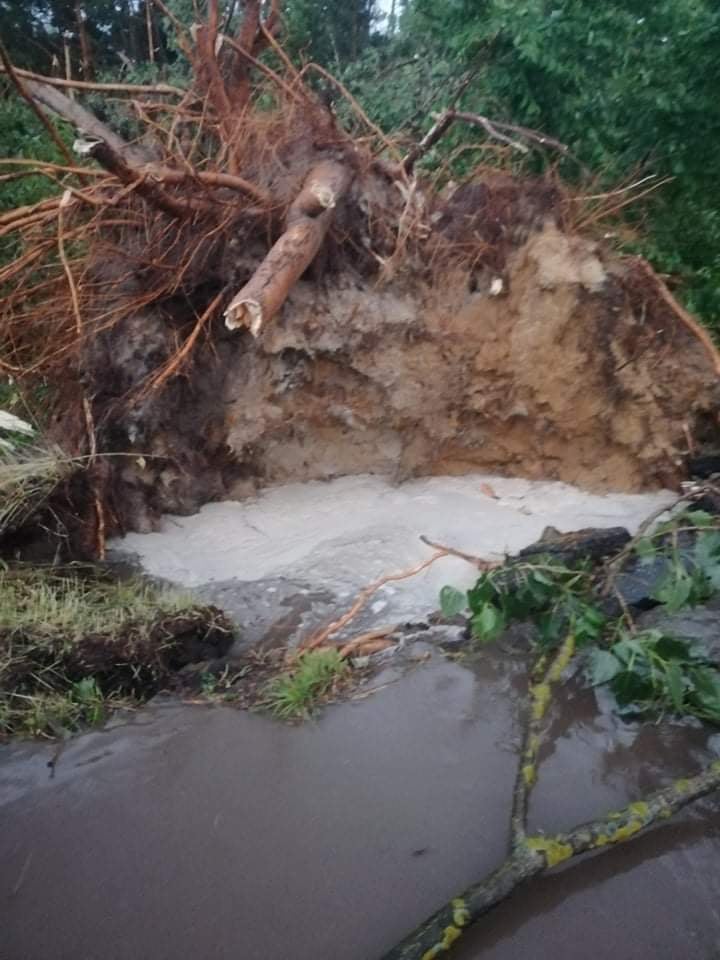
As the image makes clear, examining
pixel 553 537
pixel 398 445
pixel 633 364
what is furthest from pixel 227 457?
pixel 633 364

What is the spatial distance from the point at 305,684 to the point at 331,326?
2.29 metres

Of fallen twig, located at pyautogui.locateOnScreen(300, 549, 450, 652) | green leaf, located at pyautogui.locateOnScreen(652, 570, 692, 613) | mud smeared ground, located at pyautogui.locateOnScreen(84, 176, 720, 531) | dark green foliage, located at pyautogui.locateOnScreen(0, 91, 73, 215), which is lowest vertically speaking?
fallen twig, located at pyautogui.locateOnScreen(300, 549, 450, 652)

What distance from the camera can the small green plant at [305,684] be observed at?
3033 mm

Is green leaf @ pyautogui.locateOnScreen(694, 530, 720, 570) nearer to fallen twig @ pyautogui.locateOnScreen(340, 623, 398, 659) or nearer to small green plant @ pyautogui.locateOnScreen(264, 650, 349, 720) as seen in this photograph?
fallen twig @ pyautogui.locateOnScreen(340, 623, 398, 659)

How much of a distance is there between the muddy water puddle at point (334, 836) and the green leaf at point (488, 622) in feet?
0.60

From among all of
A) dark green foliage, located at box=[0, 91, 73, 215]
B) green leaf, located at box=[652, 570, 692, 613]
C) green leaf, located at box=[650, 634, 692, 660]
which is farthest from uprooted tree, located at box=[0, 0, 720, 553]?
green leaf, located at box=[650, 634, 692, 660]

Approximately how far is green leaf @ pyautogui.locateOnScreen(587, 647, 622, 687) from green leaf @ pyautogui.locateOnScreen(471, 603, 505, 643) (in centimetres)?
37

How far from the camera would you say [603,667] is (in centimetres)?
282

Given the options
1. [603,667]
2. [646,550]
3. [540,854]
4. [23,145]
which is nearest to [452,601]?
[603,667]

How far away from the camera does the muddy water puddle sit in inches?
82.5

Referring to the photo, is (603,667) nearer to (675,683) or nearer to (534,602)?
(675,683)

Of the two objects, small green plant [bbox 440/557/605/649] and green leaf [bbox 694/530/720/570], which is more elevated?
green leaf [bbox 694/530/720/570]

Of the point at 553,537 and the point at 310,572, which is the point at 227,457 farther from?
the point at 553,537

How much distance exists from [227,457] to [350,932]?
303cm
